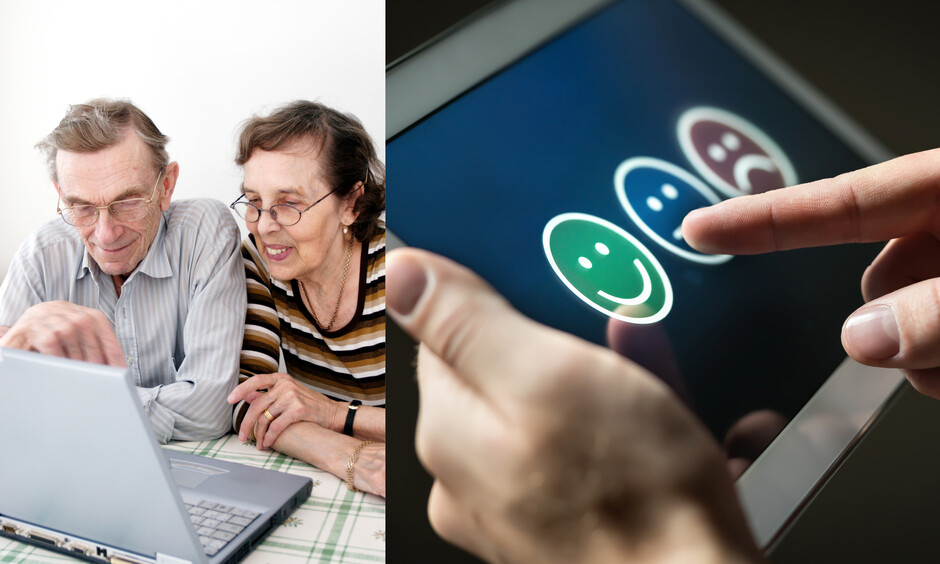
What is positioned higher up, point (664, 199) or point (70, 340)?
point (664, 199)

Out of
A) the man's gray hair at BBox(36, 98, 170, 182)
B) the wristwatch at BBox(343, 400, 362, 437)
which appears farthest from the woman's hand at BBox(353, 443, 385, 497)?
the man's gray hair at BBox(36, 98, 170, 182)

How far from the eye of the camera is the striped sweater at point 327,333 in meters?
1.42

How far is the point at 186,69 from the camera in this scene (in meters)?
1.71

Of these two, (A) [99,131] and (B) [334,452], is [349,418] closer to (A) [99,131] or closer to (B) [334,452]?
(B) [334,452]

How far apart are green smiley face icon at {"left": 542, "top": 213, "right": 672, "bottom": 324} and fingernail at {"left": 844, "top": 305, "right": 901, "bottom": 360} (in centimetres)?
9

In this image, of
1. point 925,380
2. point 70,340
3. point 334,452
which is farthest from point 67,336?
point 925,380

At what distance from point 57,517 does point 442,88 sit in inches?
27.1

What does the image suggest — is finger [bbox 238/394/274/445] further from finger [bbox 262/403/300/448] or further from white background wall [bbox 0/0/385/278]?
white background wall [bbox 0/0/385/278]

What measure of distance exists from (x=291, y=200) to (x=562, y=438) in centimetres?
126

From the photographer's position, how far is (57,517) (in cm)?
65

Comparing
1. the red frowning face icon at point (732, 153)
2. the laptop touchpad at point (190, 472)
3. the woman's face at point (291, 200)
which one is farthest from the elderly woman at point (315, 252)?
the red frowning face icon at point (732, 153)

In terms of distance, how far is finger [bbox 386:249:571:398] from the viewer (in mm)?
272

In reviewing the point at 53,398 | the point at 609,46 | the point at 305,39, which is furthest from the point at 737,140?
the point at 305,39

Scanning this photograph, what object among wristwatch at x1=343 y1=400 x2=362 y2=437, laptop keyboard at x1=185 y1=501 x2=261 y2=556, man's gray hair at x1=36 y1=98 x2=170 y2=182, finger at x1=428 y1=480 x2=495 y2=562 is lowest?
wristwatch at x1=343 y1=400 x2=362 y2=437
